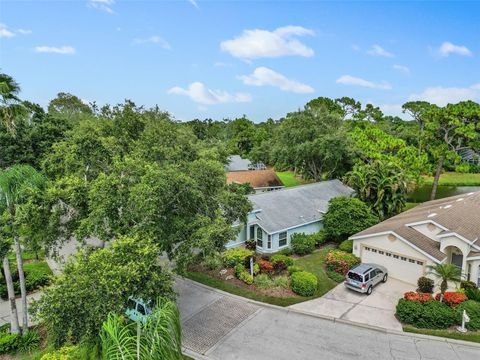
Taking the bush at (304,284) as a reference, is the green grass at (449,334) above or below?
below

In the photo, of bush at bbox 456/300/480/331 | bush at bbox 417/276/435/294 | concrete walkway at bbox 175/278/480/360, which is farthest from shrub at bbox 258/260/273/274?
bush at bbox 456/300/480/331

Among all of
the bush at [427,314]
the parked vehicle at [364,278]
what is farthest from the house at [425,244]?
the bush at [427,314]

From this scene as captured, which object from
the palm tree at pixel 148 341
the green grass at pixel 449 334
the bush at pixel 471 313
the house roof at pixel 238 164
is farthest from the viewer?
the house roof at pixel 238 164

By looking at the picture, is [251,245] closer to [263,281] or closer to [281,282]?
[263,281]

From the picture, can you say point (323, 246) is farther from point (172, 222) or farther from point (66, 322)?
point (66, 322)

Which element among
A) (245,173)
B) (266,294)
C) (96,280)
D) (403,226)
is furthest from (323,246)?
(245,173)

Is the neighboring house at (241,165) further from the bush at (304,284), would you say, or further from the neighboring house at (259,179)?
the bush at (304,284)

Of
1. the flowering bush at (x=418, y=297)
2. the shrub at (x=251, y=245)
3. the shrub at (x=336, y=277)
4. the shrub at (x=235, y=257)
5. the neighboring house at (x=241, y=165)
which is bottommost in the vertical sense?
the shrub at (x=336, y=277)

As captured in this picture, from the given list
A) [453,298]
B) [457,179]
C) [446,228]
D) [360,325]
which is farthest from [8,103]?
[457,179]
